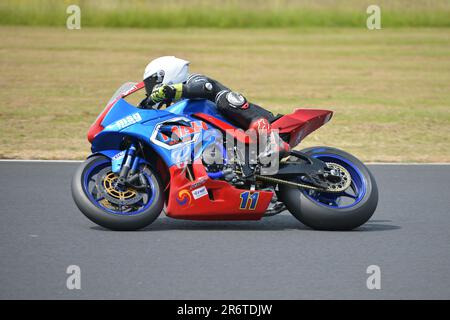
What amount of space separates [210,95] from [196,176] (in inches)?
25.6

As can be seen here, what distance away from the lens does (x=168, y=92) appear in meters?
8.27

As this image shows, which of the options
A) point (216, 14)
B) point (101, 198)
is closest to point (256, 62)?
point (216, 14)

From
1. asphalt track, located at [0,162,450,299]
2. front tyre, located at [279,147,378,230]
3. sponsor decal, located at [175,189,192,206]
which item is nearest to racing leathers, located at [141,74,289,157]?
front tyre, located at [279,147,378,230]

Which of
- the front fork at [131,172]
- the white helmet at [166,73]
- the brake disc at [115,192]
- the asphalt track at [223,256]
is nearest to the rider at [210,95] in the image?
the white helmet at [166,73]

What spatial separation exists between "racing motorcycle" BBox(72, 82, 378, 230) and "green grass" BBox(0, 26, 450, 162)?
4.72m

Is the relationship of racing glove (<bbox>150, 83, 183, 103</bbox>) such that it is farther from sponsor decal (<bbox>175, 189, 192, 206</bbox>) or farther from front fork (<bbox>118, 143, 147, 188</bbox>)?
sponsor decal (<bbox>175, 189, 192, 206</bbox>)

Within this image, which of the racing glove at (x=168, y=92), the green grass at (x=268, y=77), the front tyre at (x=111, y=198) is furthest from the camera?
the green grass at (x=268, y=77)

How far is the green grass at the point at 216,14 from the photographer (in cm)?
3092

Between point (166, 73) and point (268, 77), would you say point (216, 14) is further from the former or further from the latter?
point (166, 73)

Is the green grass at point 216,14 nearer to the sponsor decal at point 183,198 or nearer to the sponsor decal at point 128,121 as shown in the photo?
the sponsor decal at point 128,121

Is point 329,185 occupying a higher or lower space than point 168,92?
lower

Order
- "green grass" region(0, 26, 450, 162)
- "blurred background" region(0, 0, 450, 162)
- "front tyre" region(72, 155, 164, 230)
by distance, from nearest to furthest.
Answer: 1. "front tyre" region(72, 155, 164, 230)
2. "green grass" region(0, 26, 450, 162)
3. "blurred background" region(0, 0, 450, 162)

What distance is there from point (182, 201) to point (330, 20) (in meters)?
24.3

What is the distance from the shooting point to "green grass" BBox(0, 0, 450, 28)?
101 feet
